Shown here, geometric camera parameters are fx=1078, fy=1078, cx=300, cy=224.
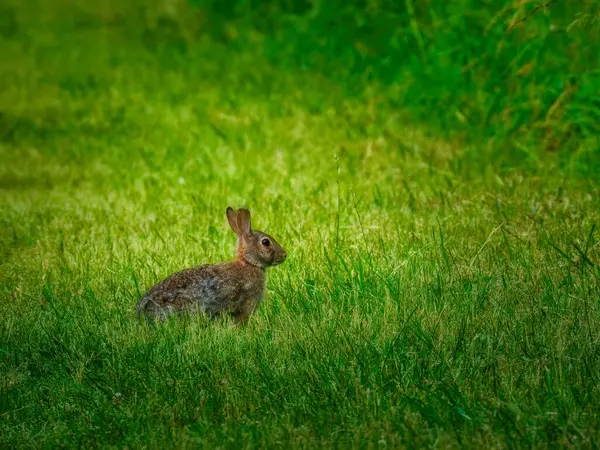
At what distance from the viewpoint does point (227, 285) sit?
6.13 m

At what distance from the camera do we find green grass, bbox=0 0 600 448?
4.78 meters

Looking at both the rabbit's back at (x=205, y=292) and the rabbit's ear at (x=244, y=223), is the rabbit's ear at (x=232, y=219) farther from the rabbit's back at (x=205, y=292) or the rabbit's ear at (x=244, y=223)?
the rabbit's back at (x=205, y=292)

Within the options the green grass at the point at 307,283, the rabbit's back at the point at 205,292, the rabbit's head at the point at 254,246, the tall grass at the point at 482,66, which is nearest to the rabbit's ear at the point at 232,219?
the rabbit's head at the point at 254,246

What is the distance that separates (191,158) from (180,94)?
3.49m

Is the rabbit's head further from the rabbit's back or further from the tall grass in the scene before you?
the tall grass

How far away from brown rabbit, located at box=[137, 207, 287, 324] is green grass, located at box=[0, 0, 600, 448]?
0.12m

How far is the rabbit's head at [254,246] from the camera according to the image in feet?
21.0

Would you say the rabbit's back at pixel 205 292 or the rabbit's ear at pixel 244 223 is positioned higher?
the rabbit's ear at pixel 244 223

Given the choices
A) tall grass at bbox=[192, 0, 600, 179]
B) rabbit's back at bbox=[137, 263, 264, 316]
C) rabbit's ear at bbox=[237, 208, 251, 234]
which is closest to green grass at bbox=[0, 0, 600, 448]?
rabbit's back at bbox=[137, 263, 264, 316]

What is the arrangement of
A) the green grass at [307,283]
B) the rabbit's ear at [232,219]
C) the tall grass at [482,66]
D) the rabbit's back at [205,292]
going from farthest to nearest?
1. the tall grass at [482,66]
2. the rabbit's ear at [232,219]
3. the rabbit's back at [205,292]
4. the green grass at [307,283]

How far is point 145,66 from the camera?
54.1 ft

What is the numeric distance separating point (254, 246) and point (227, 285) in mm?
382

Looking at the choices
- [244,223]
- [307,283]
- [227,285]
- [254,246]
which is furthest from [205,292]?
[307,283]

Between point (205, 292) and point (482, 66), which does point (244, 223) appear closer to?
point (205, 292)
